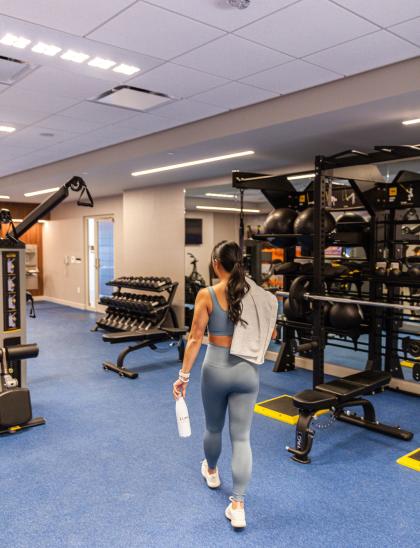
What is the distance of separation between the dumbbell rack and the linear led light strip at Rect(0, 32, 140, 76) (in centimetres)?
402

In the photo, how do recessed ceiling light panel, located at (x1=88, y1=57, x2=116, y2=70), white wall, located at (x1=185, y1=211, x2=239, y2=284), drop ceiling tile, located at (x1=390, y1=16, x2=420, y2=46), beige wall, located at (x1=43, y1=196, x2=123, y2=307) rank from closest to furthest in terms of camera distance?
drop ceiling tile, located at (x1=390, y1=16, x2=420, y2=46), recessed ceiling light panel, located at (x1=88, y1=57, x2=116, y2=70), white wall, located at (x1=185, y1=211, x2=239, y2=284), beige wall, located at (x1=43, y1=196, x2=123, y2=307)

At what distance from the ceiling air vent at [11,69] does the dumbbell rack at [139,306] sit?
12.7 ft

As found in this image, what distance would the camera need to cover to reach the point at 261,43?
293 cm

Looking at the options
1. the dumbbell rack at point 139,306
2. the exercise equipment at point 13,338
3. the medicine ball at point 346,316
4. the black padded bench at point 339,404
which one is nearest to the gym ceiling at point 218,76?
the exercise equipment at point 13,338

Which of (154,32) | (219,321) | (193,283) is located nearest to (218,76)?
(154,32)

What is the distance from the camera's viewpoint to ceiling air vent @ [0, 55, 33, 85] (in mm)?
3274

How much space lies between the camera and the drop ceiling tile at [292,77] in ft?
11.0

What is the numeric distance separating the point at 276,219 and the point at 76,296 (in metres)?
7.33

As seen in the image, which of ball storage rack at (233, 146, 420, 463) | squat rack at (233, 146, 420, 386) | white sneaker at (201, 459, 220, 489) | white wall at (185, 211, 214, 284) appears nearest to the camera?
white sneaker at (201, 459, 220, 489)

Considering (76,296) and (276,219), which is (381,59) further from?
(76,296)

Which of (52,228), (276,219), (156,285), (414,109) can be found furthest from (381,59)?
(52,228)

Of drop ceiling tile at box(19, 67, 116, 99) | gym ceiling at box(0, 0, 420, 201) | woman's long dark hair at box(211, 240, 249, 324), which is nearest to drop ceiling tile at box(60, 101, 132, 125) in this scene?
gym ceiling at box(0, 0, 420, 201)

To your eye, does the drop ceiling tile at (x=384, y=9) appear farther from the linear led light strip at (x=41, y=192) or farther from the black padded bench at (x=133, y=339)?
the linear led light strip at (x=41, y=192)

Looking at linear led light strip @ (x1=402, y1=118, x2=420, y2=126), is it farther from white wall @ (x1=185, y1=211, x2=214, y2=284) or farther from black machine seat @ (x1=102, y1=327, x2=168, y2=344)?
black machine seat @ (x1=102, y1=327, x2=168, y2=344)
